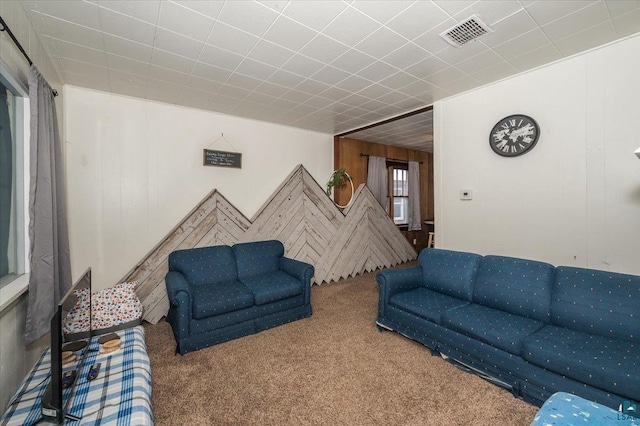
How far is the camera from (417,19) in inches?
80.0

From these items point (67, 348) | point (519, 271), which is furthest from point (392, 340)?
point (67, 348)

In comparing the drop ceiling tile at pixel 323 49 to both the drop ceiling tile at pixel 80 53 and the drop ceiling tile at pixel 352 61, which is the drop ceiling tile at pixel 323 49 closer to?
the drop ceiling tile at pixel 352 61

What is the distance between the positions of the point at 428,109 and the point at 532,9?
1.93 meters

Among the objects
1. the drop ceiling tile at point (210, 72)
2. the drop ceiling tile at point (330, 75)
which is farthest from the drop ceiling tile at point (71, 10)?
the drop ceiling tile at point (330, 75)

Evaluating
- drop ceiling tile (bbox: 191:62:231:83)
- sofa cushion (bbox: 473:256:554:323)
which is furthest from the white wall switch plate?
drop ceiling tile (bbox: 191:62:231:83)

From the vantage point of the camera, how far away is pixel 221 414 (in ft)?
5.88

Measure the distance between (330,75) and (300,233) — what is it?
2.42 meters

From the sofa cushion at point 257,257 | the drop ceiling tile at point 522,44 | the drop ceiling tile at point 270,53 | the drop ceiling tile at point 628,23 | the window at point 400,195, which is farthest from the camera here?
the window at point 400,195

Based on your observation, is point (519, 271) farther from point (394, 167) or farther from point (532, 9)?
point (394, 167)

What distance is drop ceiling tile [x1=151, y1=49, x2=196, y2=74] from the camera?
2.49 meters

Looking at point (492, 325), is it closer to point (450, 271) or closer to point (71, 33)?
point (450, 271)

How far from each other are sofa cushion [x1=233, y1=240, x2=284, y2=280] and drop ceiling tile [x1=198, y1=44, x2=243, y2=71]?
208 centimetres

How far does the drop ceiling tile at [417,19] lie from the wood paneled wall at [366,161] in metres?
3.37

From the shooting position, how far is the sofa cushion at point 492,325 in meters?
2.00
